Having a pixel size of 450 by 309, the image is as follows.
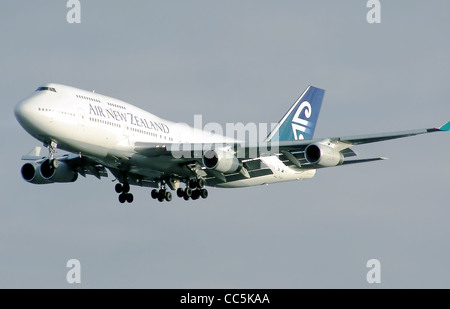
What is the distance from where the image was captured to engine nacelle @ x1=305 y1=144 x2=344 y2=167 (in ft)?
171

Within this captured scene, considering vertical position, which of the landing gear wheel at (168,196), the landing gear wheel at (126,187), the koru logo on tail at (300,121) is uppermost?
the koru logo on tail at (300,121)

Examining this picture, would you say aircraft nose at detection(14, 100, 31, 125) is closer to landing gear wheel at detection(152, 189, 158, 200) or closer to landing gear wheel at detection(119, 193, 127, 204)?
landing gear wheel at detection(119, 193, 127, 204)

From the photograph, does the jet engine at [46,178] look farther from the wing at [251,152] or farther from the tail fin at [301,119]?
the tail fin at [301,119]

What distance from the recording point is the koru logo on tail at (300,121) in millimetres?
66438

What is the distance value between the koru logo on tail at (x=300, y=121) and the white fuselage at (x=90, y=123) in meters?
12.8

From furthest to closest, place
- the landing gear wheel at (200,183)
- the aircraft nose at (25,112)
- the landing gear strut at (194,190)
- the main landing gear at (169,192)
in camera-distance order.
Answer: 1. the main landing gear at (169,192)
2. the landing gear strut at (194,190)
3. the landing gear wheel at (200,183)
4. the aircraft nose at (25,112)

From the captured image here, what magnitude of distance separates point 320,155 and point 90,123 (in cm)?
1350

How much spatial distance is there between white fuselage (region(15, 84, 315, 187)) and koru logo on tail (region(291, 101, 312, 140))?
12.8 metres

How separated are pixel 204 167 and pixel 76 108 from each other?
1016 centimetres

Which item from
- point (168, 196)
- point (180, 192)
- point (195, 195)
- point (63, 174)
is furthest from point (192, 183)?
point (63, 174)

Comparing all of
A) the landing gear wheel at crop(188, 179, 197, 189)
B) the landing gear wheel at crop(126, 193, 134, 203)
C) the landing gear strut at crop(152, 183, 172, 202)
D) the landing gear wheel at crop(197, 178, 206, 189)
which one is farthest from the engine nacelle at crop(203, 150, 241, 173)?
the landing gear wheel at crop(126, 193, 134, 203)

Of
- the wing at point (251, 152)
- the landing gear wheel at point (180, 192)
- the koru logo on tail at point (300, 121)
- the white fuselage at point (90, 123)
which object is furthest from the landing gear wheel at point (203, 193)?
the koru logo on tail at point (300, 121)

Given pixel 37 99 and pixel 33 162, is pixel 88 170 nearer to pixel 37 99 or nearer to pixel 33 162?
pixel 33 162

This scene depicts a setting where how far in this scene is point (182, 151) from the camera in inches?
2099
